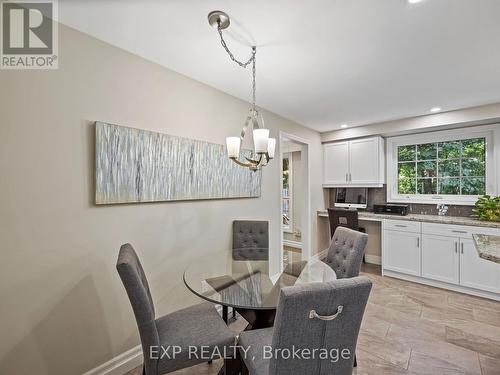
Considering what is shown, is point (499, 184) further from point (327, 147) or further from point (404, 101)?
point (327, 147)

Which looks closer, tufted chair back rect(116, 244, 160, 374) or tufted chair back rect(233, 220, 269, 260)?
tufted chair back rect(116, 244, 160, 374)

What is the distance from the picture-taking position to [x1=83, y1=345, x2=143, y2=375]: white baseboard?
1.74 metres

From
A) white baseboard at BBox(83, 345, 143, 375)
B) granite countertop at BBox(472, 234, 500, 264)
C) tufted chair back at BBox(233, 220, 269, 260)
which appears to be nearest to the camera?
granite countertop at BBox(472, 234, 500, 264)

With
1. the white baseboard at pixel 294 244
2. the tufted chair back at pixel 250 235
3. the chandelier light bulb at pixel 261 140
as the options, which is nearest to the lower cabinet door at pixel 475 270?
the tufted chair back at pixel 250 235

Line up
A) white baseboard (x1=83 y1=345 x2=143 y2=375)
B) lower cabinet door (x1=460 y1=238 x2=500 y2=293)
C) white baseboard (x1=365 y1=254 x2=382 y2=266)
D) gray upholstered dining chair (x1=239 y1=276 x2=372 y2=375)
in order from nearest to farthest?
gray upholstered dining chair (x1=239 y1=276 x2=372 y2=375) < white baseboard (x1=83 y1=345 x2=143 y2=375) < lower cabinet door (x1=460 y1=238 x2=500 y2=293) < white baseboard (x1=365 y1=254 x2=382 y2=266)

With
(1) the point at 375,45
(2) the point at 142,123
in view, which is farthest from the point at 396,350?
(2) the point at 142,123

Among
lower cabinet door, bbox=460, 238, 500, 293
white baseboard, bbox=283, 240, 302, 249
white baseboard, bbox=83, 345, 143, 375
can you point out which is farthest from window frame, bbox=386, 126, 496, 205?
white baseboard, bbox=83, 345, 143, 375

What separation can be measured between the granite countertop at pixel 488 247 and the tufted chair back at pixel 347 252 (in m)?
0.71

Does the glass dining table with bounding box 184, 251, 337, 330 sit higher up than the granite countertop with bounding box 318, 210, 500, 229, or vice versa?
the granite countertop with bounding box 318, 210, 500, 229

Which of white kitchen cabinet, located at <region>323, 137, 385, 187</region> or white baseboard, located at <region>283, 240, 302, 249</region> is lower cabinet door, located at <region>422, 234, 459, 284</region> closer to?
white kitchen cabinet, located at <region>323, 137, 385, 187</region>

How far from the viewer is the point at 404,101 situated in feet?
9.87

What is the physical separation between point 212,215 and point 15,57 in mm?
1846

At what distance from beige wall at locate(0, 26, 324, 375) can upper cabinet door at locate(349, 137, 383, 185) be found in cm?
319

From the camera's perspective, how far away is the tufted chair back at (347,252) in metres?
1.89
